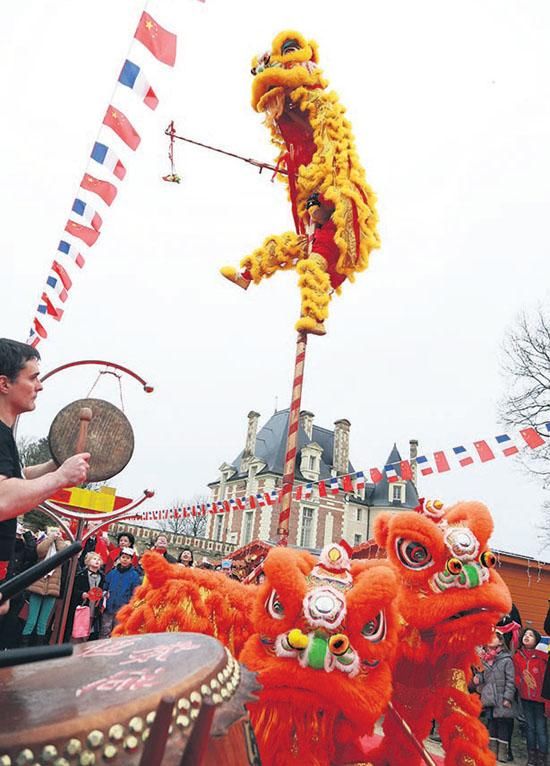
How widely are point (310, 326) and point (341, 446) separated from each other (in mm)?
30096

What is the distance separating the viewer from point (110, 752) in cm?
82

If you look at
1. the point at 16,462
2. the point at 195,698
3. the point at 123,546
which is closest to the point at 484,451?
the point at 123,546

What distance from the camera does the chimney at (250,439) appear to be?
34188 mm

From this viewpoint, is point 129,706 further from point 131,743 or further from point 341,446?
point 341,446

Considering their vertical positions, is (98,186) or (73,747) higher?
(98,186)

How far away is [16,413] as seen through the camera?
2.11m

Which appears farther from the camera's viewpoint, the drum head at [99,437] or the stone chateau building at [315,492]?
the stone chateau building at [315,492]

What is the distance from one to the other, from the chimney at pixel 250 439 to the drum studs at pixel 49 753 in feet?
109

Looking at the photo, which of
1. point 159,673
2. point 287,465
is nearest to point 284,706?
point 159,673

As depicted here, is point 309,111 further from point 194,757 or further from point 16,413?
point 194,757

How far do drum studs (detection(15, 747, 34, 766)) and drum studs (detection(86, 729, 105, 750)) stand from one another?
0.08 meters

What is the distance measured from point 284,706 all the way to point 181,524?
45297mm

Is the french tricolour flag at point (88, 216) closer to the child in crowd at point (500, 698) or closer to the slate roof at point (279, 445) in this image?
the child in crowd at point (500, 698)

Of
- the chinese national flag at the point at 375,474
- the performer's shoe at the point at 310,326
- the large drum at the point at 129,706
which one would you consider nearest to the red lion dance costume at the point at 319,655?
the large drum at the point at 129,706
